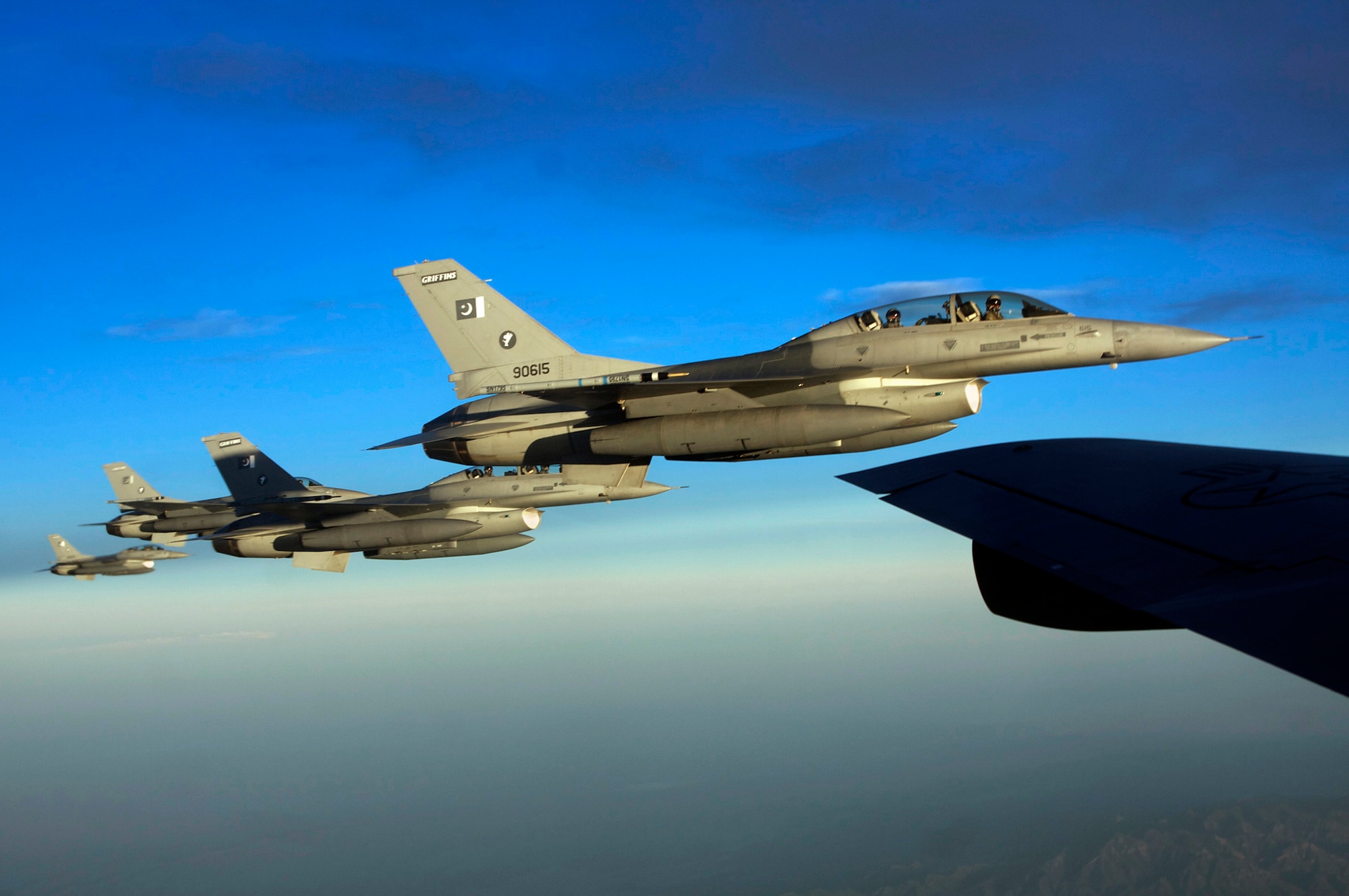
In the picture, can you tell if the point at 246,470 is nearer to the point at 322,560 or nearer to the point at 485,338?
the point at 322,560

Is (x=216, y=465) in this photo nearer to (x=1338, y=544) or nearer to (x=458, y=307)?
(x=458, y=307)

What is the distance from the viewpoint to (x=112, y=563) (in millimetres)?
63781

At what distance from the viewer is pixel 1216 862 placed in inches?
7224

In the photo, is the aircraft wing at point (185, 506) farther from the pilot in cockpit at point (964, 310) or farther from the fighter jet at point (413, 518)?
the pilot in cockpit at point (964, 310)

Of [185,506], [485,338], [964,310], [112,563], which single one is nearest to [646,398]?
[485,338]

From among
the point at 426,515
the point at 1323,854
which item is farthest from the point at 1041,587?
the point at 1323,854

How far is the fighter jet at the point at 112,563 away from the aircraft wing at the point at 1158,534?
68418mm

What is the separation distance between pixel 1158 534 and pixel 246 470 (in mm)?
48898

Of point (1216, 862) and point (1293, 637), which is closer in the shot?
point (1293, 637)

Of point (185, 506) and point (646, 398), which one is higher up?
point (646, 398)

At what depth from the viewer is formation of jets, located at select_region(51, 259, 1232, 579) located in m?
19.9

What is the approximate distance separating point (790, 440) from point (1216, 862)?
227 m

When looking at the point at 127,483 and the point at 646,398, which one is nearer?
the point at 646,398

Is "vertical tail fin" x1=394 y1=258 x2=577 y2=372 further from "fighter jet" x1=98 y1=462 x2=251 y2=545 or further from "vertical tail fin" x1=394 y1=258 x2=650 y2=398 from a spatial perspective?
"fighter jet" x1=98 y1=462 x2=251 y2=545
